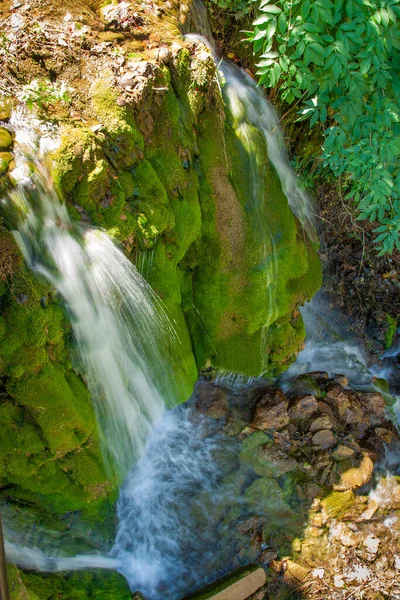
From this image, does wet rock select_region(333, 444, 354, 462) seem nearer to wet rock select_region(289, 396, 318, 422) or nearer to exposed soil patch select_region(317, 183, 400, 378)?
wet rock select_region(289, 396, 318, 422)

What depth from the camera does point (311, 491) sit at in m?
5.34

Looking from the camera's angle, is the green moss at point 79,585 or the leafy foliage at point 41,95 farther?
the green moss at point 79,585

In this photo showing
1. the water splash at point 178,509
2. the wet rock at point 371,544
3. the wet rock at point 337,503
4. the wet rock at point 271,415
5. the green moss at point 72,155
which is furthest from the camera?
the wet rock at point 271,415

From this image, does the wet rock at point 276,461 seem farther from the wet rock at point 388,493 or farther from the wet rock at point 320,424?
the wet rock at point 388,493

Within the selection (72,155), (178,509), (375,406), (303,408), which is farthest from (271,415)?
(72,155)

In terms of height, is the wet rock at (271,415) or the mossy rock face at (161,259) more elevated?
the mossy rock face at (161,259)

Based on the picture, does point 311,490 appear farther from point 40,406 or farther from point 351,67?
point 351,67

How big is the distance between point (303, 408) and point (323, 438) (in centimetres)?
42

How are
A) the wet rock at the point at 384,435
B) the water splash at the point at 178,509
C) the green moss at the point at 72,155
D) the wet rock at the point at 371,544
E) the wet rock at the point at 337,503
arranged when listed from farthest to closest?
the wet rock at the point at 384,435
the wet rock at the point at 337,503
the wet rock at the point at 371,544
the water splash at the point at 178,509
the green moss at the point at 72,155

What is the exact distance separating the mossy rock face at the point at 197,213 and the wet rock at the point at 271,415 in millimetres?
558

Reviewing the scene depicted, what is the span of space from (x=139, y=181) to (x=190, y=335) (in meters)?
1.73

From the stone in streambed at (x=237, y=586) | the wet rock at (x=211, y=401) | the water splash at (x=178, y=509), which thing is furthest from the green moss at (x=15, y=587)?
the wet rock at (x=211, y=401)

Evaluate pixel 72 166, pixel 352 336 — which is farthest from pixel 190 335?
pixel 352 336

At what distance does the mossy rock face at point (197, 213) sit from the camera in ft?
11.4
